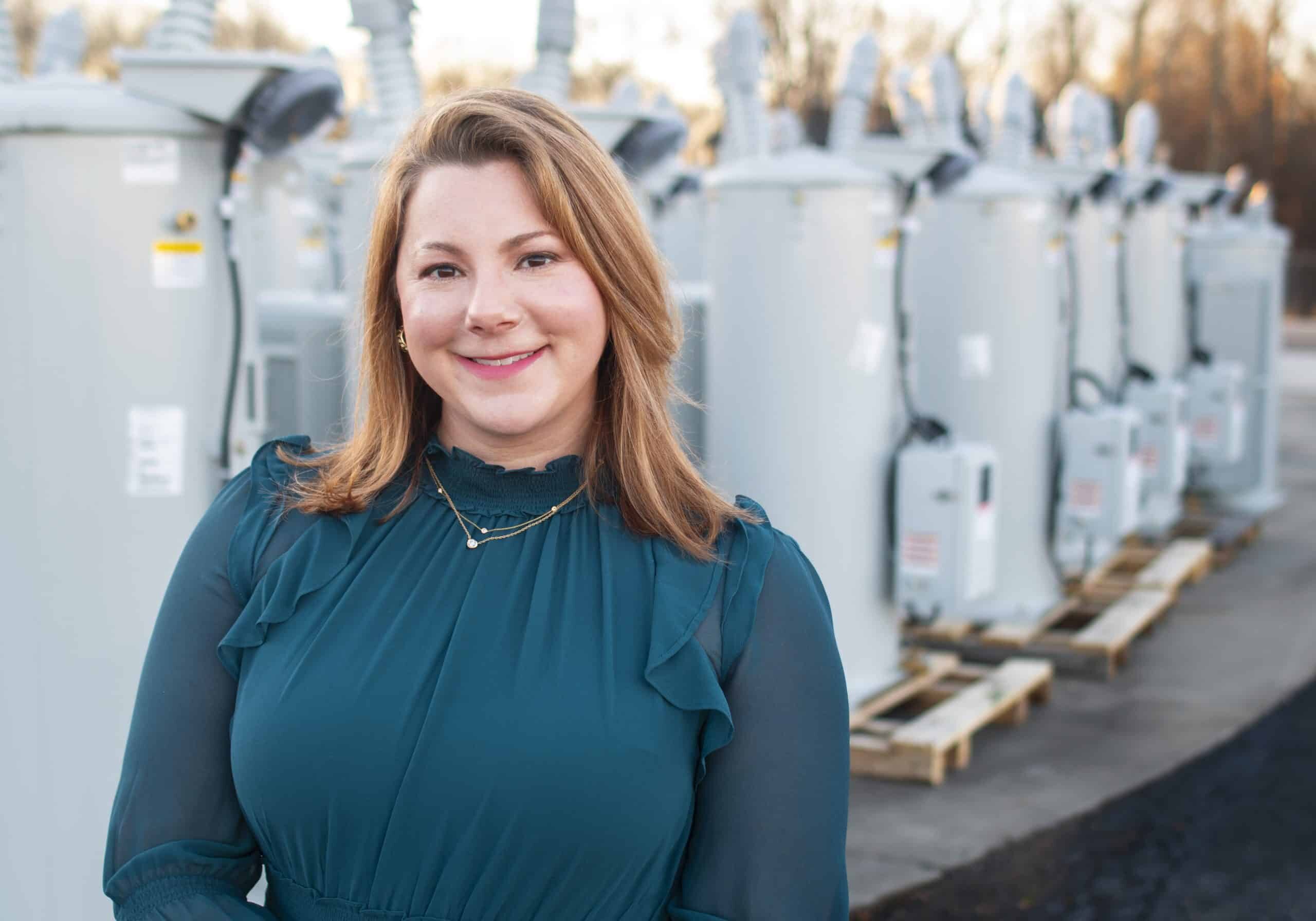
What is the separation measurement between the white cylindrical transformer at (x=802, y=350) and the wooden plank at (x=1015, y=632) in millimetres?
1397

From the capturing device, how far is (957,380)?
6441mm

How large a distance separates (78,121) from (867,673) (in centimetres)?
368

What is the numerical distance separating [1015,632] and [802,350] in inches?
88.1

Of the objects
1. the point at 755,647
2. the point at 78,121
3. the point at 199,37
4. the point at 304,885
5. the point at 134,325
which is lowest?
the point at 304,885

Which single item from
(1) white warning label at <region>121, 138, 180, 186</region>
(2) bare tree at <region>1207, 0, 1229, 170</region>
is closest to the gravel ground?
(1) white warning label at <region>121, 138, 180, 186</region>

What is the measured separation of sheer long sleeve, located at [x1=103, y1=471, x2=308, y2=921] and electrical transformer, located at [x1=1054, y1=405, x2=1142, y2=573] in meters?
5.76

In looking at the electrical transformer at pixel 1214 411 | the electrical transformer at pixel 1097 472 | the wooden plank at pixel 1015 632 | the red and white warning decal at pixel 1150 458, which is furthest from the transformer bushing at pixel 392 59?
the electrical transformer at pixel 1214 411

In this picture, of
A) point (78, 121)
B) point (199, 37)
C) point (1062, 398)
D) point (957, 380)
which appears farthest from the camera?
point (1062, 398)

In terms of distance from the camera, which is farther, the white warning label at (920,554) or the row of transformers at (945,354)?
the white warning label at (920,554)

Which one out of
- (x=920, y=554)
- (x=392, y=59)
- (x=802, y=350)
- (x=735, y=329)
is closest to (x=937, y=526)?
(x=920, y=554)

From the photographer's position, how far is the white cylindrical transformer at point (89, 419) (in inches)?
123

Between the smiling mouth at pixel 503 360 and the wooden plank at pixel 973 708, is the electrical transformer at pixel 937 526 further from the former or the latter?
the smiling mouth at pixel 503 360

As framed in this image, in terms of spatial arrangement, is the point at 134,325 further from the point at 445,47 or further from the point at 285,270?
the point at 445,47

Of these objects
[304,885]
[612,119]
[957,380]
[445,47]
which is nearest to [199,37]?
[612,119]
